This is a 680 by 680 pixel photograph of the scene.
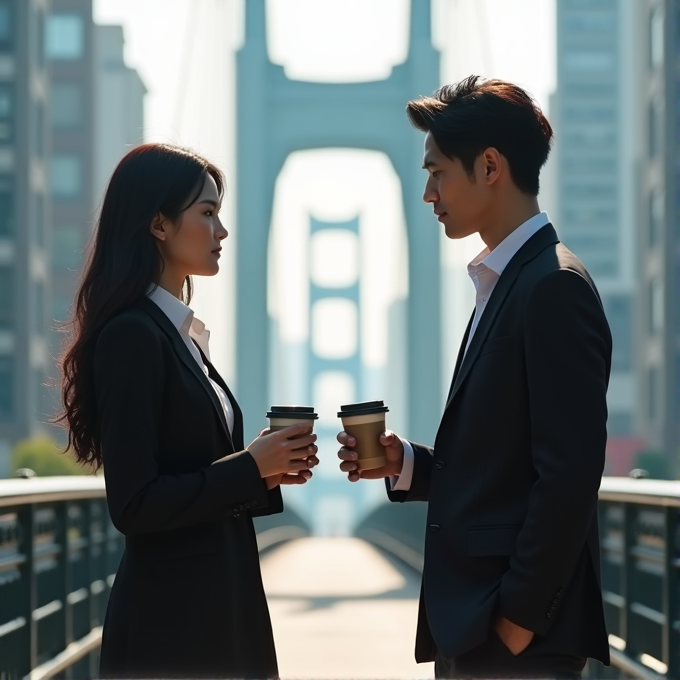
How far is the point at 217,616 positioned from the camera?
2.34 m

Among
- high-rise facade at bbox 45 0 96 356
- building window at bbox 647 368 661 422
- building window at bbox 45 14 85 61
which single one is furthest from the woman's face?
building window at bbox 45 14 85 61

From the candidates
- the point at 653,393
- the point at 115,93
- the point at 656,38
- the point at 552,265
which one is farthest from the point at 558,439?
the point at 115,93

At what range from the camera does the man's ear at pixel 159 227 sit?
2.44 meters

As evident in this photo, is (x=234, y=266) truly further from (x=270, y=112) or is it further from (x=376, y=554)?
(x=376, y=554)

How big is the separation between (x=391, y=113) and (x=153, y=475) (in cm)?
4164

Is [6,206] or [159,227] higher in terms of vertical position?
[6,206]

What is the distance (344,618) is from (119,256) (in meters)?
7.08

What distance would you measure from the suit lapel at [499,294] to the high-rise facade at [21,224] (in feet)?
122

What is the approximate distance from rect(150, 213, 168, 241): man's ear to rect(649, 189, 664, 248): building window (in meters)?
37.0

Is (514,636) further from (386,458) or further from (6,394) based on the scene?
(6,394)

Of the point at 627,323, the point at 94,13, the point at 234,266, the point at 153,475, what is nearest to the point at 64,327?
the point at 153,475

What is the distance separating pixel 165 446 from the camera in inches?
91.7

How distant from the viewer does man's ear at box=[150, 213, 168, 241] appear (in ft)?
8.00

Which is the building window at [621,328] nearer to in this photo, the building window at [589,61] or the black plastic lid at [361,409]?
the building window at [589,61]
